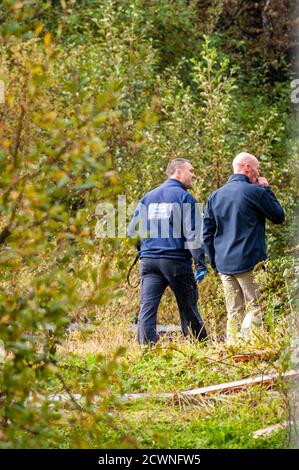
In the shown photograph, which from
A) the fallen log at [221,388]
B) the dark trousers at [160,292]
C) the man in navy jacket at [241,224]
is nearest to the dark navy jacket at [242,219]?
the man in navy jacket at [241,224]

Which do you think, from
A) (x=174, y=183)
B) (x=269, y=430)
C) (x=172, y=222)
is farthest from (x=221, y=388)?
(x=174, y=183)

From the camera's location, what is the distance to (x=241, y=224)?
906 cm

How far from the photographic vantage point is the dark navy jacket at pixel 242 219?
9023 mm

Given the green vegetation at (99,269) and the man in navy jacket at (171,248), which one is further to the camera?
the man in navy jacket at (171,248)

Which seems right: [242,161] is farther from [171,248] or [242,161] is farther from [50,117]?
[50,117]

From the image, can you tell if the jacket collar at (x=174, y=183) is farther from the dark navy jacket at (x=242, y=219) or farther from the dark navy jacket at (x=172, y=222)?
the dark navy jacket at (x=242, y=219)

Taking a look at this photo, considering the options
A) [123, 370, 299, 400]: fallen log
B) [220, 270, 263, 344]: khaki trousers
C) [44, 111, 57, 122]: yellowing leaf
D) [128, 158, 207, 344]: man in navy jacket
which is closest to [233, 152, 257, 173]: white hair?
[128, 158, 207, 344]: man in navy jacket

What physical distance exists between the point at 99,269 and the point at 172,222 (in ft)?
9.38

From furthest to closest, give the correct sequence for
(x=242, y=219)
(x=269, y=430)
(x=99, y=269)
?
(x=242, y=219) < (x=99, y=269) < (x=269, y=430)

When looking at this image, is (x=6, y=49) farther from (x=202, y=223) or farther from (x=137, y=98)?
(x=202, y=223)

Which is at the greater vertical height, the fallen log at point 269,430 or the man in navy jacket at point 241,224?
the man in navy jacket at point 241,224

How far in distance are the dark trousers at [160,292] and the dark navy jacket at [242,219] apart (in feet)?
1.10
